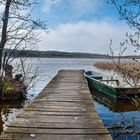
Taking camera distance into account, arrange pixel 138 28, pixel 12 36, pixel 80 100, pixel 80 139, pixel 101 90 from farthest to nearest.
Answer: pixel 101 90 < pixel 12 36 < pixel 80 100 < pixel 80 139 < pixel 138 28

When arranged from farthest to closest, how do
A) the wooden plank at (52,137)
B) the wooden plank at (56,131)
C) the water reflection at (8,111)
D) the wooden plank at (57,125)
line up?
the water reflection at (8,111)
the wooden plank at (57,125)
the wooden plank at (56,131)
the wooden plank at (52,137)

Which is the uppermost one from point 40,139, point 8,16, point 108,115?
point 8,16

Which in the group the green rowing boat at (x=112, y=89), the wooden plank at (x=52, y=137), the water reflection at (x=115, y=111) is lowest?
the water reflection at (x=115, y=111)

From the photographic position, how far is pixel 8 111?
1148 centimetres

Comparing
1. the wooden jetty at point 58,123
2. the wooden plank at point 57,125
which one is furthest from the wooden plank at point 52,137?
the wooden plank at point 57,125

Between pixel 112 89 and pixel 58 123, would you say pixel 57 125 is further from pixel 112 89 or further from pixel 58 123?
pixel 112 89

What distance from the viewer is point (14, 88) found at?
1325cm

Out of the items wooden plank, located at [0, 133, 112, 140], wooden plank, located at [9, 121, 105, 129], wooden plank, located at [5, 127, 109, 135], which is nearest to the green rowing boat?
wooden plank, located at [9, 121, 105, 129]

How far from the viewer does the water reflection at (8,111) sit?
9.98 m

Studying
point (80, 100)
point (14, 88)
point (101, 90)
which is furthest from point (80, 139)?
point (101, 90)

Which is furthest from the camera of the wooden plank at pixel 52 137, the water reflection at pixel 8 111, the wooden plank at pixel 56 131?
the water reflection at pixel 8 111

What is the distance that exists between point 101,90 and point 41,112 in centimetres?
973

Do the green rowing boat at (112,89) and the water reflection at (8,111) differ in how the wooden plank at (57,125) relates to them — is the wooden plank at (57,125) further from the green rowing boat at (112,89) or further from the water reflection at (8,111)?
the green rowing boat at (112,89)

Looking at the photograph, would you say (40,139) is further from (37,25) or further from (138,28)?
(37,25)
